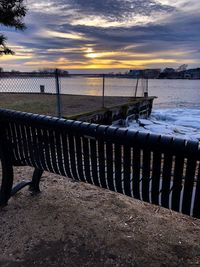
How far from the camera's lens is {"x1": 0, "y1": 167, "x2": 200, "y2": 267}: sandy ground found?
2.45 meters

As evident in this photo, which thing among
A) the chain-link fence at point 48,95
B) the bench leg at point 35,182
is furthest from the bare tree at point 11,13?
the bench leg at point 35,182

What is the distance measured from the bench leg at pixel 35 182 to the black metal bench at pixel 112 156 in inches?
24.2

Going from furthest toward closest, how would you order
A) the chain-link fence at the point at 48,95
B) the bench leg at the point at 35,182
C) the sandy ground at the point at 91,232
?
the chain-link fence at the point at 48,95, the bench leg at the point at 35,182, the sandy ground at the point at 91,232

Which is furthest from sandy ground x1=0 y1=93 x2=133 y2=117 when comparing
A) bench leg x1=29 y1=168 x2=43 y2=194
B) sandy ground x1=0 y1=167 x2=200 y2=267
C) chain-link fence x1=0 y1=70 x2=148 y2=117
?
sandy ground x1=0 y1=167 x2=200 y2=267

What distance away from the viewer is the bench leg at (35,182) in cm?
359

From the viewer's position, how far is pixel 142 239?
2.72 meters

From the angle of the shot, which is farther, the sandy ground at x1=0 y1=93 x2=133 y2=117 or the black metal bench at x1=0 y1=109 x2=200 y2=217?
the sandy ground at x1=0 y1=93 x2=133 y2=117

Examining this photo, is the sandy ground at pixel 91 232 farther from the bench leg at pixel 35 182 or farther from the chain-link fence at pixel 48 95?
the chain-link fence at pixel 48 95

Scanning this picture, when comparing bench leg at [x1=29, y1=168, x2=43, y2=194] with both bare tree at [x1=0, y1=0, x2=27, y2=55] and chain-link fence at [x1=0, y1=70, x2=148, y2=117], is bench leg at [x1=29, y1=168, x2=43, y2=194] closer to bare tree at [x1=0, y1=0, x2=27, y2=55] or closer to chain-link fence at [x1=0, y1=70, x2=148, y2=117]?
chain-link fence at [x1=0, y1=70, x2=148, y2=117]

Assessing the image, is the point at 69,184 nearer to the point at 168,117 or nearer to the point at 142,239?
the point at 142,239

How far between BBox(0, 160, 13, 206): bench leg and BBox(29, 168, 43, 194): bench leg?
391 millimetres

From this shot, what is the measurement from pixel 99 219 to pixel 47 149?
103cm

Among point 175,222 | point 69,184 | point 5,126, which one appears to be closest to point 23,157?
point 5,126

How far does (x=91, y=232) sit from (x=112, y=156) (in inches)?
41.0
